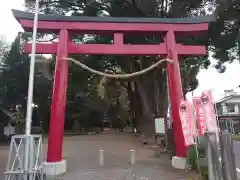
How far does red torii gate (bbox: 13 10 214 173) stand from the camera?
33.1ft

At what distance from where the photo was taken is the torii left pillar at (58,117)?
9.27m

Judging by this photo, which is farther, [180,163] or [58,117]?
[180,163]

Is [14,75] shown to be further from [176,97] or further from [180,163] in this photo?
[180,163]

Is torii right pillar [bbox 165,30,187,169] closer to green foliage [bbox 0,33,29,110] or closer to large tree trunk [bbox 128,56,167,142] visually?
large tree trunk [bbox 128,56,167,142]

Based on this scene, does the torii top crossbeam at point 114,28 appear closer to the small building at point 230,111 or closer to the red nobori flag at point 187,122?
the red nobori flag at point 187,122

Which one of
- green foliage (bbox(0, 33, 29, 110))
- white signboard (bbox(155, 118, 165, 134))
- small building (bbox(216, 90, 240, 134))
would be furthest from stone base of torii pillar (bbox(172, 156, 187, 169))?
small building (bbox(216, 90, 240, 134))

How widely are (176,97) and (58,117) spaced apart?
475cm

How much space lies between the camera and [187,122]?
8758mm

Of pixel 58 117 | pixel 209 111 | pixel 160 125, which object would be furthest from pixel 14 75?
pixel 209 111

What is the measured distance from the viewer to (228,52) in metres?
17.2

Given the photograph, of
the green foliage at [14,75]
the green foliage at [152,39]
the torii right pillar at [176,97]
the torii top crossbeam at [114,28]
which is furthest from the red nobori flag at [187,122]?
the green foliage at [14,75]

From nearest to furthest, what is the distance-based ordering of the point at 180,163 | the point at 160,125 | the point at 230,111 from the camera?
the point at 180,163 → the point at 160,125 → the point at 230,111

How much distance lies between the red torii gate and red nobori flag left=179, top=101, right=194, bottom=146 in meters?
1.46

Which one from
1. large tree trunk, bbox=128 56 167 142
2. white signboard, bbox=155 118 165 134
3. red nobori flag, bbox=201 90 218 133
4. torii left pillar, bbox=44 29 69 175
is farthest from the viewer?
large tree trunk, bbox=128 56 167 142
